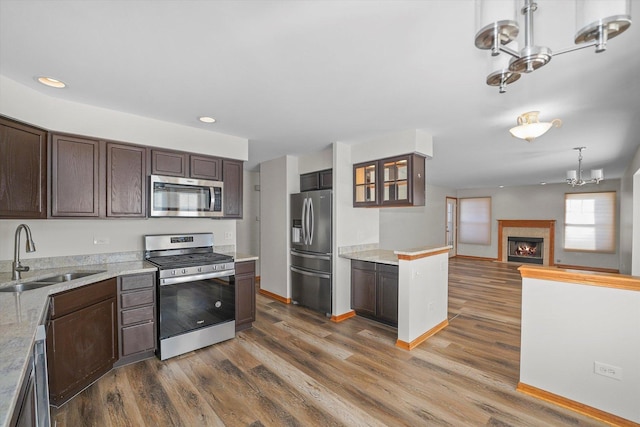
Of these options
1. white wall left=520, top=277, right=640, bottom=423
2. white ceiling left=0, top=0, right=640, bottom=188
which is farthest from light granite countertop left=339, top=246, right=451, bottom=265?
white ceiling left=0, top=0, right=640, bottom=188

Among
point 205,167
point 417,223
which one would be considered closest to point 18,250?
point 205,167

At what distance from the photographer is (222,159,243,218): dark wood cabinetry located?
366 centimetres

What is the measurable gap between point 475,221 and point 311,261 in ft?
25.3

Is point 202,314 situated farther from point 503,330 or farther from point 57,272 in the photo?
point 503,330

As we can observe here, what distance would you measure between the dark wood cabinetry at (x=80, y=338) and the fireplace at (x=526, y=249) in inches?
403

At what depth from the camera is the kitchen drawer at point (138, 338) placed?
2.69m

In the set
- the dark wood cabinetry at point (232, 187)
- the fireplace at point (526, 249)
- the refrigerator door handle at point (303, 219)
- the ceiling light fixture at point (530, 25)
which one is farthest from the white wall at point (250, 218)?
the fireplace at point (526, 249)

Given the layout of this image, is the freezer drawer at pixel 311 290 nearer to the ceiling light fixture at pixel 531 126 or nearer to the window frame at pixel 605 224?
the ceiling light fixture at pixel 531 126

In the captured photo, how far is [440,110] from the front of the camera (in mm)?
2797

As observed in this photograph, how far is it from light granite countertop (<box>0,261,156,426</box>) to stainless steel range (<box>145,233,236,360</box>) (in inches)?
10.9

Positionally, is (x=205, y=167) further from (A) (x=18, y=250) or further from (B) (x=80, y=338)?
(B) (x=80, y=338)

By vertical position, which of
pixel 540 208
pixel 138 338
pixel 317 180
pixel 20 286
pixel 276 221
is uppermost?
pixel 317 180

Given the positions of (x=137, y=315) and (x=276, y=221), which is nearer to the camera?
(x=137, y=315)

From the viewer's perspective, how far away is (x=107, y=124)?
282 centimetres
